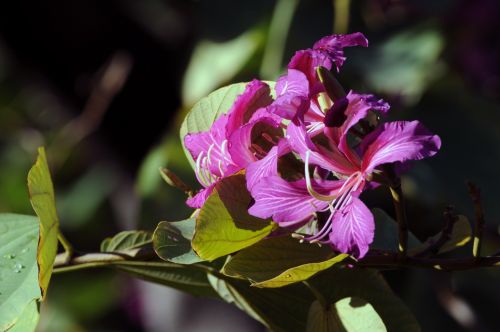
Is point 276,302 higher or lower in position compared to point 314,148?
lower

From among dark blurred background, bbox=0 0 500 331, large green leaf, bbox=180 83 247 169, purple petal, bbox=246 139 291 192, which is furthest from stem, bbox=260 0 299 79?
purple petal, bbox=246 139 291 192

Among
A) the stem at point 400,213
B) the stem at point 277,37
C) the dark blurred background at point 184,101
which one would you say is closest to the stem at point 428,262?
the stem at point 400,213

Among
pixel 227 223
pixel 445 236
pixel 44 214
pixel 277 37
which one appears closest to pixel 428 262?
pixel 445 236

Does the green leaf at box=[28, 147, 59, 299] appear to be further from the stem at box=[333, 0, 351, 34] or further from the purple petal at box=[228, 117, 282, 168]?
the stem at box=[333, 0, 351, 34]

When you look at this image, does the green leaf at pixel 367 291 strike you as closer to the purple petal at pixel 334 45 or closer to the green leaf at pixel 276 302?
the green leaf at pixel 276 302

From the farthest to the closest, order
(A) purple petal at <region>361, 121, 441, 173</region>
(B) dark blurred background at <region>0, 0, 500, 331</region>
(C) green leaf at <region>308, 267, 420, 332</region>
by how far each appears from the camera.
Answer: (B) dark blurred background at <region>0, 0, 500, 331</region>, (C) green leaf at <region>308, 267, 420, 332</region>, (A) purple petal at <region>361, 121, 441, 173</region>

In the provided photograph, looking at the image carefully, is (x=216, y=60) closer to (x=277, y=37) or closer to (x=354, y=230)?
(x=277, y=37)

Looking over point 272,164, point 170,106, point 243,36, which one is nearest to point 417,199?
point 243,36
